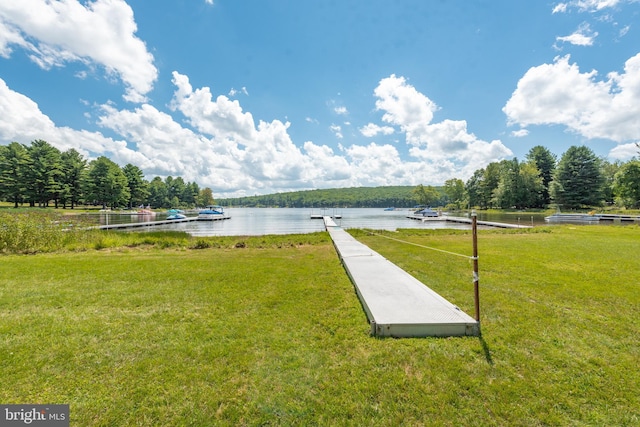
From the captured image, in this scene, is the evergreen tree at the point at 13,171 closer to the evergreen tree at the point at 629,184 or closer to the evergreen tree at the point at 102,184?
the evergreen tree at the point at 102,184

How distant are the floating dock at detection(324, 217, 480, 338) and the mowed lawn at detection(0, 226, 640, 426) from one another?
0.56 ft

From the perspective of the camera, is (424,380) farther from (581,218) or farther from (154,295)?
(581,218)

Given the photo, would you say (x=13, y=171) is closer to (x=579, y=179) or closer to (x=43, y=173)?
(x=43, y=173)

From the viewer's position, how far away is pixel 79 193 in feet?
176

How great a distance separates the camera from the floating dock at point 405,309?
3709 millimetres

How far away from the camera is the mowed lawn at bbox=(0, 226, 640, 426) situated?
2.41 meters

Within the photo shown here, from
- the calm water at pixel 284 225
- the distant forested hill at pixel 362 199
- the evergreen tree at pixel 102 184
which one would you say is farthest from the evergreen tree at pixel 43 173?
the distant forested hill at pixel 362 199

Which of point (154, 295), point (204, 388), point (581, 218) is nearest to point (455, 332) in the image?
point (204, 388)

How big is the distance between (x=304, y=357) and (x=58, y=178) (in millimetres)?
69418

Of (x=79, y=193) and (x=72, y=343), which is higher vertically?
(x=79, y=193)

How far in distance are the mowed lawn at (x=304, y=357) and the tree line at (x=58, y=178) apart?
59.1 meters

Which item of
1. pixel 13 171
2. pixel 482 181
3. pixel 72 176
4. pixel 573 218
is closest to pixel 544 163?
pixel 482 181

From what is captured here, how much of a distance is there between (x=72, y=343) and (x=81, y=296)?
2242 millimetres

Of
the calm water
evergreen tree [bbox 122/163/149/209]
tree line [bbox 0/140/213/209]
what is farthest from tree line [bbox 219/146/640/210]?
evergreen tree [bbox 122/163/149/209]
